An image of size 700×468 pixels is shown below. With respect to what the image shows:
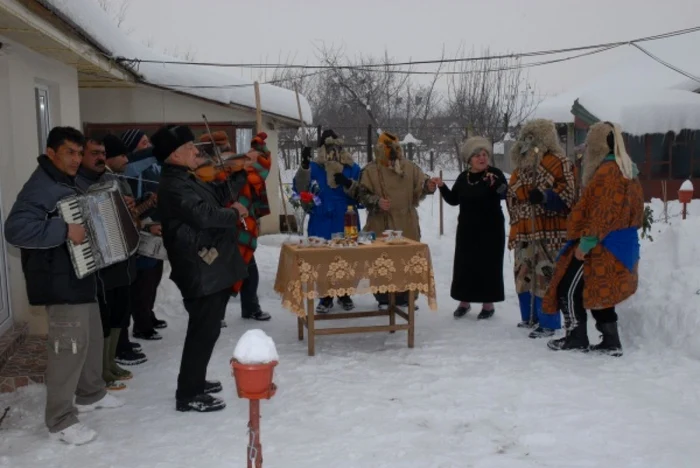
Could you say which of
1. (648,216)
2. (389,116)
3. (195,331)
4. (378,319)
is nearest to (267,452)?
(195,331)

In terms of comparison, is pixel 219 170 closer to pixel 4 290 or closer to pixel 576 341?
pixel 4 290

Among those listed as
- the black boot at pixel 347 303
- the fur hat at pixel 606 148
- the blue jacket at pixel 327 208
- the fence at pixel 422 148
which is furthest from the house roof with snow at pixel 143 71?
the fence at pixel 422 148

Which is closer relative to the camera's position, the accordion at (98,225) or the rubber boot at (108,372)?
the accordion at (98,225)

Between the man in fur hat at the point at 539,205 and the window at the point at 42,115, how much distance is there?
176 inches

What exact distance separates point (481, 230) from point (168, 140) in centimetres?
345

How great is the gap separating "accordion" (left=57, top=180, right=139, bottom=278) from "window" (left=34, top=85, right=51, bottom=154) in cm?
268

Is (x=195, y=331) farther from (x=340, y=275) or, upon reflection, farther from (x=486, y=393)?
(x=486, y=393)

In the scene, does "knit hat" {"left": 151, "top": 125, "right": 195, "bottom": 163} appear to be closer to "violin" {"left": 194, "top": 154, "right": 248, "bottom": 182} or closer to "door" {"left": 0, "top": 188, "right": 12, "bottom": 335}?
"violin" {"left": 194, "top": 154, "right": 248, "bottom": 182}

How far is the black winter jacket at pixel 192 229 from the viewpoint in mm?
4039

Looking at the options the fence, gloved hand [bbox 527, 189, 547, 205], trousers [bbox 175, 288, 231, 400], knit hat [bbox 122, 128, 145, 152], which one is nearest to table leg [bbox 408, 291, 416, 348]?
gloved hand [bbox 527, 189, 547, 205]

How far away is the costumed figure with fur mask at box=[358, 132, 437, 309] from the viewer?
666 centimetres

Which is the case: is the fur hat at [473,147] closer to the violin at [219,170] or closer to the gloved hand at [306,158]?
the gloved hand at [306,158]

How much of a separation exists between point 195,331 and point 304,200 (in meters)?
2.85

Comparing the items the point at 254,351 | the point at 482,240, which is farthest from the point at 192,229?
the point at 482,240
